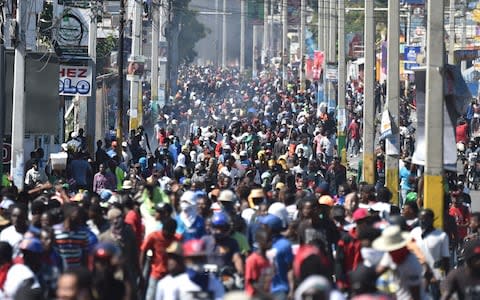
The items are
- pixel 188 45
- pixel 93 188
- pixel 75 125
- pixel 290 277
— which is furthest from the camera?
pixel 188 45

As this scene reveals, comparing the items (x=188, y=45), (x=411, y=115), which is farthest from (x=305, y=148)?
(x=188, y=45)

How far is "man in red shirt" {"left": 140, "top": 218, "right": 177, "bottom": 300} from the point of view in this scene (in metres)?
16.4

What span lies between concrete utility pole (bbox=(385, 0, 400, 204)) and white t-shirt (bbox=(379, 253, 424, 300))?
1626 centimetres

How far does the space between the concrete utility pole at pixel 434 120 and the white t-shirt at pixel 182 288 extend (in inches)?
373

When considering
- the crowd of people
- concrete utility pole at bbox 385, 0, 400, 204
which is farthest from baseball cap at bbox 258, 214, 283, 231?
concrete utility pole at bbox 385, 0, 400, 204

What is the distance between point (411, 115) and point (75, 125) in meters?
19.0

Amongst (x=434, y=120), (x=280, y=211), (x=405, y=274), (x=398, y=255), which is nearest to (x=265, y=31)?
(x=434, y=120)

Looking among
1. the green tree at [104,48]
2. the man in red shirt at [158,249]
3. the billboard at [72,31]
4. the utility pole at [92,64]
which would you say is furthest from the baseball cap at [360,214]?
the green tree at [104,48]

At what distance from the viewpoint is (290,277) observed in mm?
14953

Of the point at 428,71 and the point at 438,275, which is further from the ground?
the point at 428,71

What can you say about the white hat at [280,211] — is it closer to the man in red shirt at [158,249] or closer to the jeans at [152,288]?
the man in red shirt at [158,249]

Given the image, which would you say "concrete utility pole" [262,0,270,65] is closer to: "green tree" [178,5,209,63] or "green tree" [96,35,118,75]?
"green tree" [178,5,209,63]

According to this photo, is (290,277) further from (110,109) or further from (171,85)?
(171,85)

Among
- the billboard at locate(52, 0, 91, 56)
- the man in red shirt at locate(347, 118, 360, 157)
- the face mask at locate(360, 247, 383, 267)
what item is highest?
the billboard at locate(52, 0, 91, 56)
